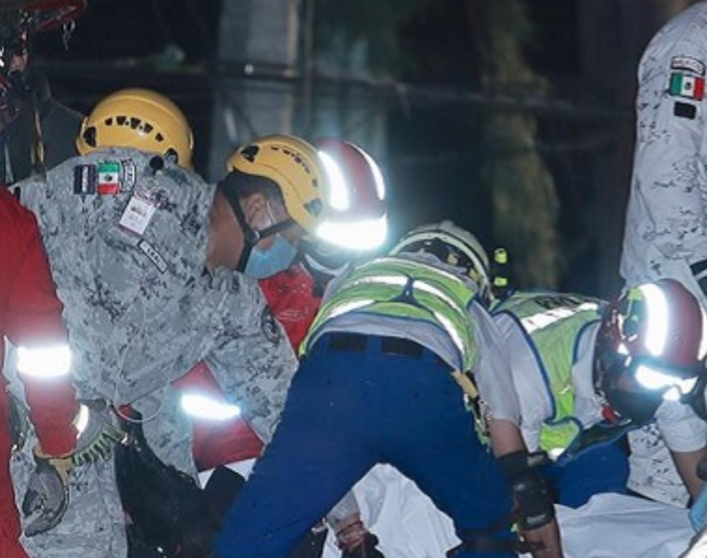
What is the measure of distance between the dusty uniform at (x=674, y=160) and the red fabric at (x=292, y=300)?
111cm

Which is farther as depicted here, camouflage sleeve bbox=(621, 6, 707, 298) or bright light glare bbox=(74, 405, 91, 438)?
camouflage sleeve bbox=(621, 6, 707, 298)

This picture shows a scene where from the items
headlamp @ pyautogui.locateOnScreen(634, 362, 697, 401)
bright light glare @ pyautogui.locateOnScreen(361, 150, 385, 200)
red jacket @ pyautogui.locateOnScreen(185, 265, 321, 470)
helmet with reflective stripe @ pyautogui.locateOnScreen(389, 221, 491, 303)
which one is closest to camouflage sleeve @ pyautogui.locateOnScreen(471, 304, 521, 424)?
headlamp @ pyautogui.locateOnScreen(634, 362, 697, 401)

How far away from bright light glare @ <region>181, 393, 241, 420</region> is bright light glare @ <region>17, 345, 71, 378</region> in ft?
4.16

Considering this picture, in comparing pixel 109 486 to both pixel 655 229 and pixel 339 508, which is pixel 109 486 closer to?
pixel 339 508

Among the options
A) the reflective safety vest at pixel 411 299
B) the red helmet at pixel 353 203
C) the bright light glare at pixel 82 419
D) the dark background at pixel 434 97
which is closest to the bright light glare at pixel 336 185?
the red helmet at pixel 353 203

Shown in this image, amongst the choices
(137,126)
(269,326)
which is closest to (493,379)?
(269,326)

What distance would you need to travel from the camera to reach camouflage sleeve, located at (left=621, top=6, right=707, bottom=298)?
7566mm

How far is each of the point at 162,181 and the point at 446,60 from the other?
13.5m

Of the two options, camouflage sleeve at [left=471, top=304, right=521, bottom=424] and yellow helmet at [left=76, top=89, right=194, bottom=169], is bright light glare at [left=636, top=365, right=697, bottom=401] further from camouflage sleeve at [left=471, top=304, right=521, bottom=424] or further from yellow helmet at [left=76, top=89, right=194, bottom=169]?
yellow helmet at [left=76, top=89, right=194, bottom=169]

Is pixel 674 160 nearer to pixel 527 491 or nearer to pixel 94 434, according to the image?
pixel 527 491

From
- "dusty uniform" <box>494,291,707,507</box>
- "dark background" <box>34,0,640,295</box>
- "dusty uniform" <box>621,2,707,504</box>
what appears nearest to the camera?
"dusty uniform" <box>494,291,707,507</box>

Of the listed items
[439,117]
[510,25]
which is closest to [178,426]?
[510,25]

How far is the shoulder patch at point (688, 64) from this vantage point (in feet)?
25.0

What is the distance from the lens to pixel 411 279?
712 centimetres
